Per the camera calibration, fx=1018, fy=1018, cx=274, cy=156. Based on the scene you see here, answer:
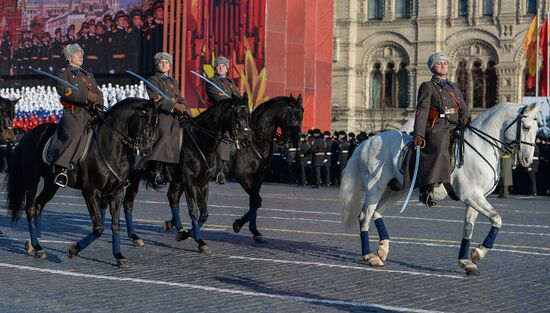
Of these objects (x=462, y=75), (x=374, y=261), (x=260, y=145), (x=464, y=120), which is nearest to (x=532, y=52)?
(x=462, y=75)

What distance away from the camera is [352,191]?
12.2m

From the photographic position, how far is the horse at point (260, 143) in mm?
14414

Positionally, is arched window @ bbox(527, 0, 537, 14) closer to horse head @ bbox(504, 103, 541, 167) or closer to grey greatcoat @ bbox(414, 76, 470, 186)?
grey greatcoat @ bbox(414, 76, 470, 186)

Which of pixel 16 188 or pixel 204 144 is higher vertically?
pixel 204 144

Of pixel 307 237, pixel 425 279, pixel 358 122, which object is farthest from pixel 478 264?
pixel 358 122

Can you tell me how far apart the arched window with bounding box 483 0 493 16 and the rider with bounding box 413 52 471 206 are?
47.3m

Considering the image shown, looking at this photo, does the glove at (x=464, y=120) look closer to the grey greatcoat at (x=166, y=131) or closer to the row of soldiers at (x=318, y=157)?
the grey greatcoat at (x=166, y=131)

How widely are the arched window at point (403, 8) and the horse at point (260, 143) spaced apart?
46621 mm

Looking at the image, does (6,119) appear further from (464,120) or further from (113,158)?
(464,120)

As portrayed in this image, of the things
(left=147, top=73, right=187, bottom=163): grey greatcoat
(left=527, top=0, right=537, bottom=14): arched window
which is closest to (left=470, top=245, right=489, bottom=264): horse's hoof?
(left=147, top=73, right=187, bottom=163): grey greatcoat

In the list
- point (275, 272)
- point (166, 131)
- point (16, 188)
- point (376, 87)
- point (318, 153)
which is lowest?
point (275, 272)

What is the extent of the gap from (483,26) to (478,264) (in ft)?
154

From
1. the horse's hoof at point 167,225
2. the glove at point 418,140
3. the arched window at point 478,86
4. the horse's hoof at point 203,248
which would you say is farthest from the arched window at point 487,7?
the glove at point 418,140

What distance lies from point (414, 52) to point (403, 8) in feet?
9.91
